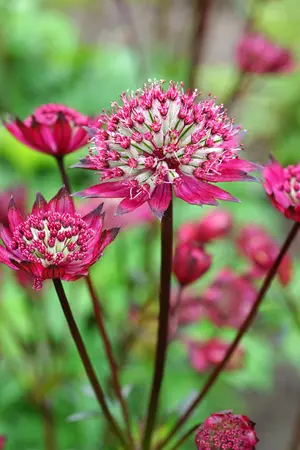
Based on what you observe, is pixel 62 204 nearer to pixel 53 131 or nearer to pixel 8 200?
pixel 53 131

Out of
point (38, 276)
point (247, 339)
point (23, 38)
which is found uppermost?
point (23, 38)

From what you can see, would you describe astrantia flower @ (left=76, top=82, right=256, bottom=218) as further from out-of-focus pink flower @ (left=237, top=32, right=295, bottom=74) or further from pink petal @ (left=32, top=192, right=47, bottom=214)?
out-of-focus pink flower @ (left=237, top=32, right=295, bottom=74)

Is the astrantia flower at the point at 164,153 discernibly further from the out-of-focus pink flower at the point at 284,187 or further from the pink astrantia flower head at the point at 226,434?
the pink astrantia flower head at the point at 226,434

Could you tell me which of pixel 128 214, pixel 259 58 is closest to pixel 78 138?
pixel 128 214

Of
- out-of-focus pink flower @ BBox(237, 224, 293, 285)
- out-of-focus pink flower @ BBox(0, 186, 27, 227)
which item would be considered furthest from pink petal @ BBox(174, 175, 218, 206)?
out-of-focus pink flower @ BBox(0, 186, 27, 227)

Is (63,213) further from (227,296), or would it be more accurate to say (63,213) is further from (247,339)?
(247,339)

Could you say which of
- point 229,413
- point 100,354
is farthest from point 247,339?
point 229,413

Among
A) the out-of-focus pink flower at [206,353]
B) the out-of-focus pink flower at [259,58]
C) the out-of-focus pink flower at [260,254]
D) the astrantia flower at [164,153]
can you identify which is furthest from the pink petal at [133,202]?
the out-of-focus pink flower at [259,58]
